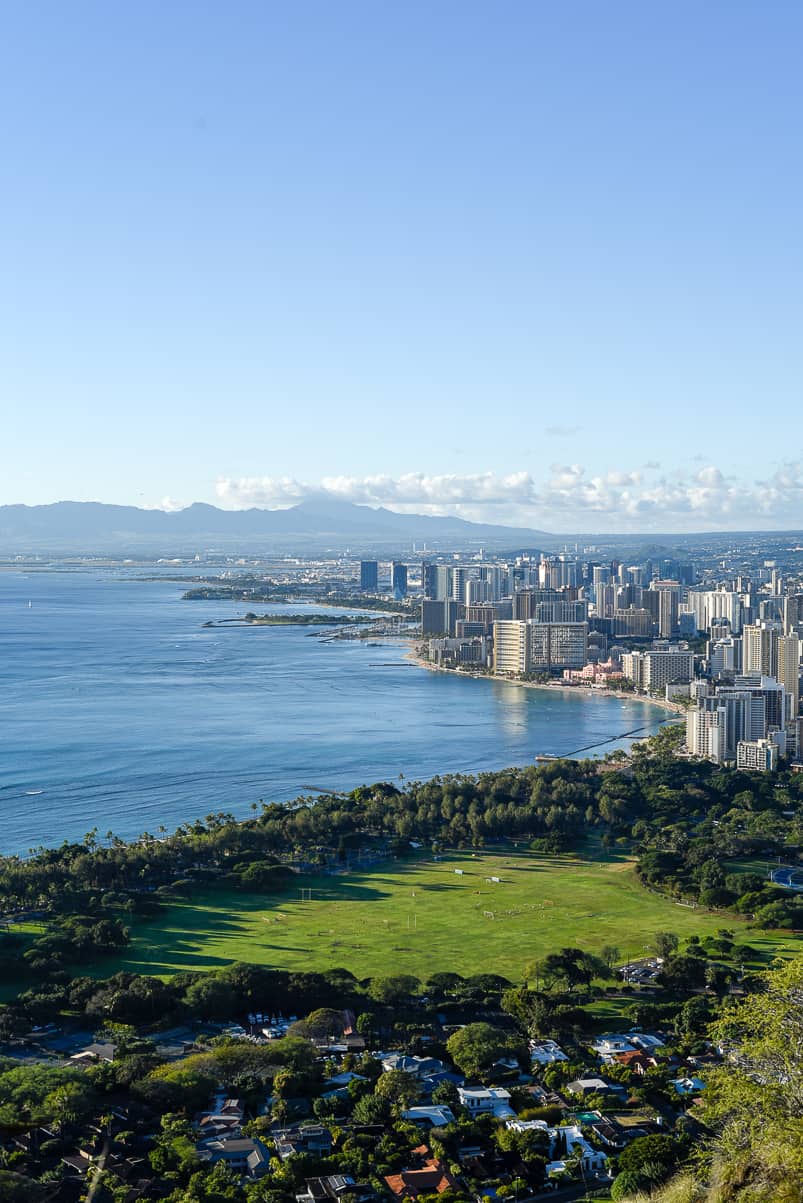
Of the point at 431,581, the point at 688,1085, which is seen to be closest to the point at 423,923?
the point at 688,1085

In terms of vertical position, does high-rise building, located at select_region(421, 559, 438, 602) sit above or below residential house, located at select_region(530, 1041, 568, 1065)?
above

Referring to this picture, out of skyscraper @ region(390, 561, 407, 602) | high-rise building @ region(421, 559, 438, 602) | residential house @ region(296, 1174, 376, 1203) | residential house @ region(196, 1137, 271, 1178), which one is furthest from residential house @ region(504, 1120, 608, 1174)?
skyscraper @ region(390, 561, 407, 602)

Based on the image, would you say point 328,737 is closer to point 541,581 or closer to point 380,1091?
point 380,1091

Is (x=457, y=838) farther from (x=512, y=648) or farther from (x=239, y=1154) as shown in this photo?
(x=512, y=648)

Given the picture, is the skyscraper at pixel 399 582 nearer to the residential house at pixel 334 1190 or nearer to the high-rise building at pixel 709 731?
the high-rise building at pixel 709 731

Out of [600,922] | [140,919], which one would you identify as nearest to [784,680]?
[600,922]

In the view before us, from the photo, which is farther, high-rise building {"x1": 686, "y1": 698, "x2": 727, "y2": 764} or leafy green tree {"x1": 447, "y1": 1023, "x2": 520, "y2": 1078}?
high-rise building {"x1": 686, "y1": 698, "x2": 727, "y2": 764}

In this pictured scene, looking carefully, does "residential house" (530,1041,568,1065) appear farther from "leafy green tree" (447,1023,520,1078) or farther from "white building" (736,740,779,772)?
"white building" (736,740,779,772)
